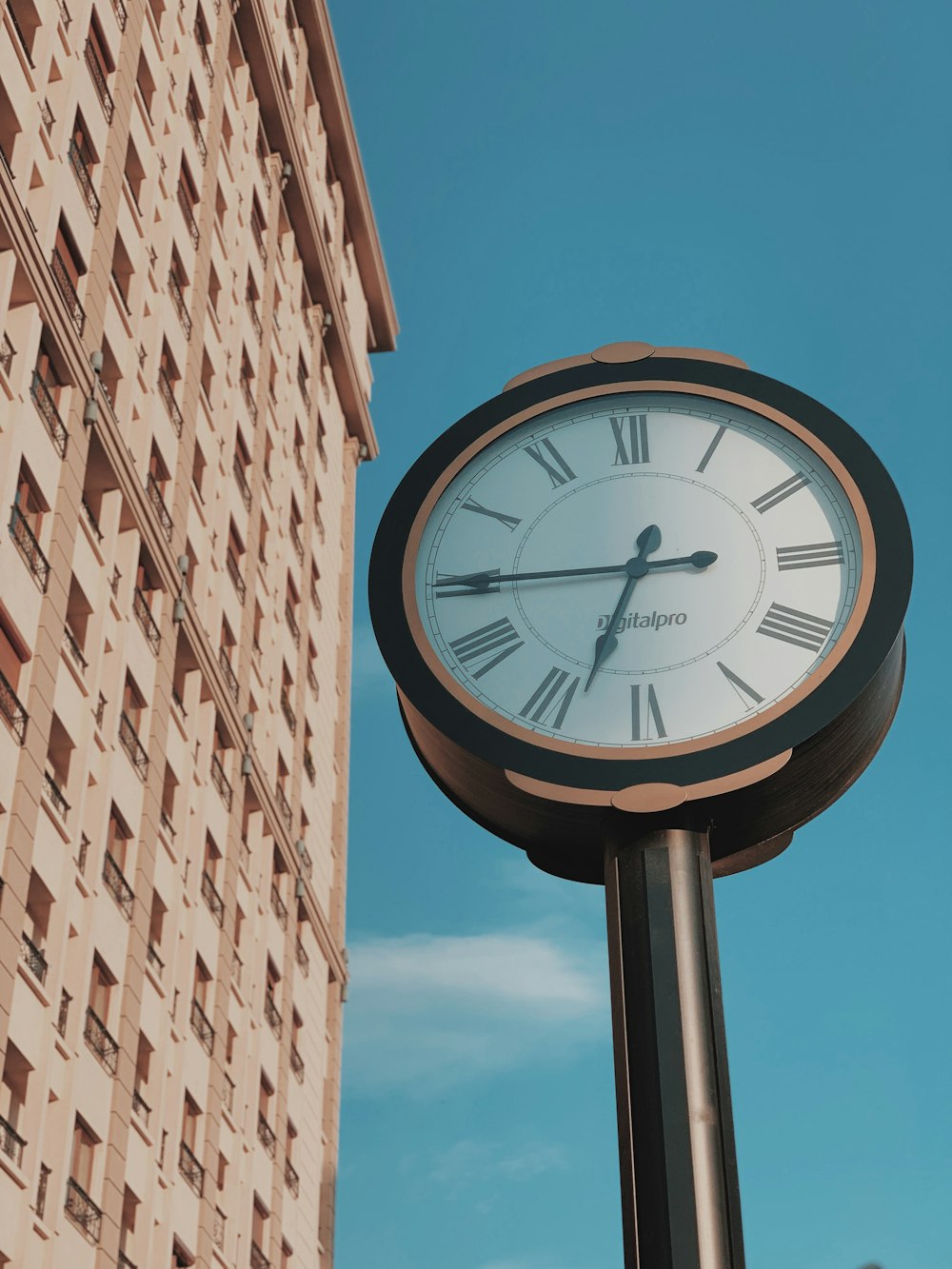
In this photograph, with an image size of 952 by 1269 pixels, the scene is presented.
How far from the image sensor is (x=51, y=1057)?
1952cm

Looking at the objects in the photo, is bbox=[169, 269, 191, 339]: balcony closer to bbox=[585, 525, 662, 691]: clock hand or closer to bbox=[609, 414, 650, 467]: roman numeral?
bbox=[609, 414, 650, 467]: roman numeral

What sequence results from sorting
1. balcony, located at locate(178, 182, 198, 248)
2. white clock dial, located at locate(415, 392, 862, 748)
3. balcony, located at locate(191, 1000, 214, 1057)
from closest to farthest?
white clock dial, located at locate(415, 392, 862, 748) → balcony, located at locate(191, 1000, 214, 1057) → balcony, located at locate(178, 182, 198, 248)

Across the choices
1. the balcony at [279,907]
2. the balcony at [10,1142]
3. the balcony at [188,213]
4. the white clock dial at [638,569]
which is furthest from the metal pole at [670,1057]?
the balcony at [279,907]

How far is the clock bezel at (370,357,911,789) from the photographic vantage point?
3602mm

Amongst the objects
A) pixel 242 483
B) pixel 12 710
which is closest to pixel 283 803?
pixel 242 483

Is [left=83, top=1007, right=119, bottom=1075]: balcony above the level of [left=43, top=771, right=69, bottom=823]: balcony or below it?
below

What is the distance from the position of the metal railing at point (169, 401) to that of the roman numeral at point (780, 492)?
24.6 m

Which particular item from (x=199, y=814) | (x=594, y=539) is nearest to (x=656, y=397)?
(x=594, y=539)

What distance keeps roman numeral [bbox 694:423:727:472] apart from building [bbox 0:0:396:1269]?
15669 millimetres

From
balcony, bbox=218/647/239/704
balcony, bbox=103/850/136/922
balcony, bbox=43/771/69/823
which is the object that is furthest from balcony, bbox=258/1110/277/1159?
balcony, bbox=43/771/69/823

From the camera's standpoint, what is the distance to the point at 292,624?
1405 inches

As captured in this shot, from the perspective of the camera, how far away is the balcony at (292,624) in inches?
1396

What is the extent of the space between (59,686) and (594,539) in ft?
60.0

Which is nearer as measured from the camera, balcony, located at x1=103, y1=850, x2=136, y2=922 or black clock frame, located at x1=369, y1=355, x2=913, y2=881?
black clock frame, located at x1=369, y1=355, x2=913, y2=881
